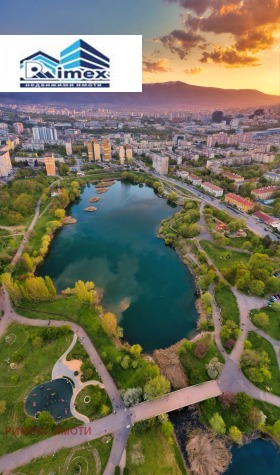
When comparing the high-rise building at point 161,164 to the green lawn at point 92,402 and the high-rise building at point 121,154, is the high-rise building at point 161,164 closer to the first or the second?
the high-rise building at point 121,154

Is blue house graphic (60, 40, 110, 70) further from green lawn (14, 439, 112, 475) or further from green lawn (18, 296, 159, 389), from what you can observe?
green lawn (14, 439, 112, 475)

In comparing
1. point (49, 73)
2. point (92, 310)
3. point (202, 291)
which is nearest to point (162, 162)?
point (49, 73)

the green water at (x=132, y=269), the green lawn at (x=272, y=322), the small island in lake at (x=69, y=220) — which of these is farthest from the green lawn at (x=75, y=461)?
the small island in lake at (x=69, y=220)

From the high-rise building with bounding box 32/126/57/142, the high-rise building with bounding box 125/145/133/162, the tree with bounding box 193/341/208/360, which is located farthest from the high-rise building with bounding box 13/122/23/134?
the tree with bounding box 193/341/208/360

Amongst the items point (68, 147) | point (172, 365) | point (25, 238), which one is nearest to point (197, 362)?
point (172, 365)

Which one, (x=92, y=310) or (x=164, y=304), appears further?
(x=164, y=304)

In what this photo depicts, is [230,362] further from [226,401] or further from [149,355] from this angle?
[149,355]
